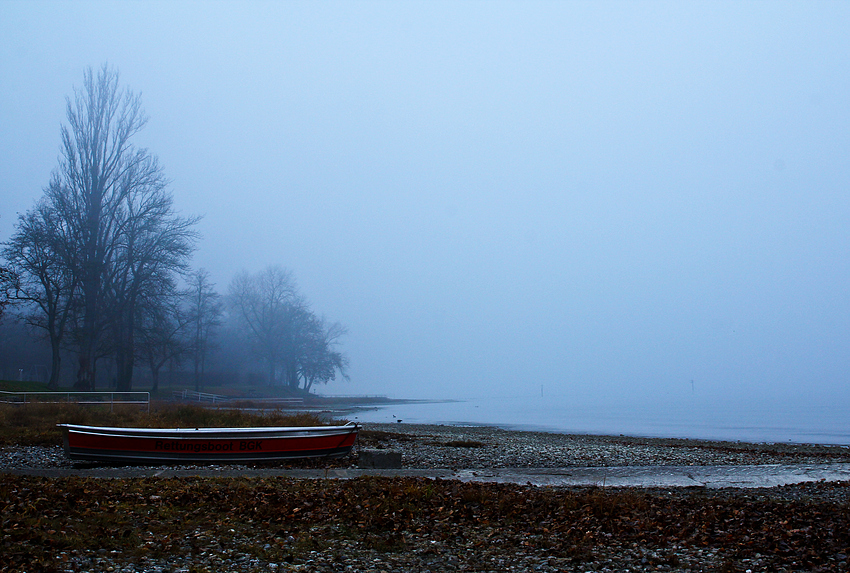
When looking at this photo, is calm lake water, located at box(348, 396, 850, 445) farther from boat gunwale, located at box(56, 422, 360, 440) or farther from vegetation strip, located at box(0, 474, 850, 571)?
vegetation strip, located at box(0, 474, 850, 571)

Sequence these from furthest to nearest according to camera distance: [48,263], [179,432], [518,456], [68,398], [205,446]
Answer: [48,263] < [68,398] < [518,456] < [205,446] < [179,432]

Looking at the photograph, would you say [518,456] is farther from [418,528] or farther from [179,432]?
[418,528]

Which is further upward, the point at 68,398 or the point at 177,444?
the point at 68,398

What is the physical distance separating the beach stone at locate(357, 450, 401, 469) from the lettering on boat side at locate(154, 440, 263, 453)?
2.98m

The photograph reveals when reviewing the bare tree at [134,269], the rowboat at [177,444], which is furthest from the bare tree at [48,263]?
the rowboat at [177,444]

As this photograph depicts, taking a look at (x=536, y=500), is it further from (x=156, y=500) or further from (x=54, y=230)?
(x=54, y=230)

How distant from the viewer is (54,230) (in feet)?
143

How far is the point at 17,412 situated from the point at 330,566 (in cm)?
2294

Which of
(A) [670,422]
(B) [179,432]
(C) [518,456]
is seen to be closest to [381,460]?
(B) [179,432]

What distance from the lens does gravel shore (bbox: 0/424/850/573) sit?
7590mm

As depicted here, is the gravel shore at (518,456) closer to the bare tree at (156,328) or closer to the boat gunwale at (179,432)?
the boat gunwale at (179,432)

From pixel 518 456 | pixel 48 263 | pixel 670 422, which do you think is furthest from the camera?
pixel 670 422

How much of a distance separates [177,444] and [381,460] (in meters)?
5.44

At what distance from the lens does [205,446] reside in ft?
56.6
